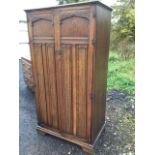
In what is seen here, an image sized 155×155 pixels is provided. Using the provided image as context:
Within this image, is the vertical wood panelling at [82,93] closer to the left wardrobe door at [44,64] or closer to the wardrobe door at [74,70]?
the wardrobe door at [74,70]

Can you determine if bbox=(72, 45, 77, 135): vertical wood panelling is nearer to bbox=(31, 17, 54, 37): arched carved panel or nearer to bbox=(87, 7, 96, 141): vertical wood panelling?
bbox=(87, 7, 96, 141): vertical wood panelling

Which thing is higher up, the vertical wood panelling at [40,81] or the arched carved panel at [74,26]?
the arched carved panel at [74,26]

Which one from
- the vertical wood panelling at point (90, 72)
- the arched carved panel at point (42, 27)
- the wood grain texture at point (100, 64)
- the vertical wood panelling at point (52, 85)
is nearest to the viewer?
the vertical wood panelling at point (90, 72)

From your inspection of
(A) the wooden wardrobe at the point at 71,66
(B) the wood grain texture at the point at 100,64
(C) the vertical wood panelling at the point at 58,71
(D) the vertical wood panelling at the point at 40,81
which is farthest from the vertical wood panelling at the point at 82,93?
(D) the vertical wood panelling at the point at 40,81

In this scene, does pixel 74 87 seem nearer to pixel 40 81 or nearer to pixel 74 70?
pixel 74 70

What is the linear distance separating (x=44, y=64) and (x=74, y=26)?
56 cm

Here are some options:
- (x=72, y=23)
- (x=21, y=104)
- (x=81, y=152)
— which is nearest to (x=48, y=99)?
(x=81, y=152)

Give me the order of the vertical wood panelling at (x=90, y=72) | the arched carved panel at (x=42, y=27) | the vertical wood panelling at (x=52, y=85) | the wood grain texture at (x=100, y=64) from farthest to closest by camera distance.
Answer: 1. the vertical wood panelling at (x=52, y=85)
2. the arched carved panel at (x=42, y=27)
3. the wood grain texture at (x=100, y=64)
4. the vertical wood panelling at (x=90, y=72)

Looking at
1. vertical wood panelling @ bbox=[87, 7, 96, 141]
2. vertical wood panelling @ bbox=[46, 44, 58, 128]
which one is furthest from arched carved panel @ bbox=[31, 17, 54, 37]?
vertical wood panelling @ bbox=[87, 7, 96, 141]

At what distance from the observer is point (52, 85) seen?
192 centimetres

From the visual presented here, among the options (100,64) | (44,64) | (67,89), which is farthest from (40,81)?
(100,64)

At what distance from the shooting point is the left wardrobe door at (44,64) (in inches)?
68.8

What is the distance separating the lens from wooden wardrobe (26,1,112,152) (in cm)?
154
